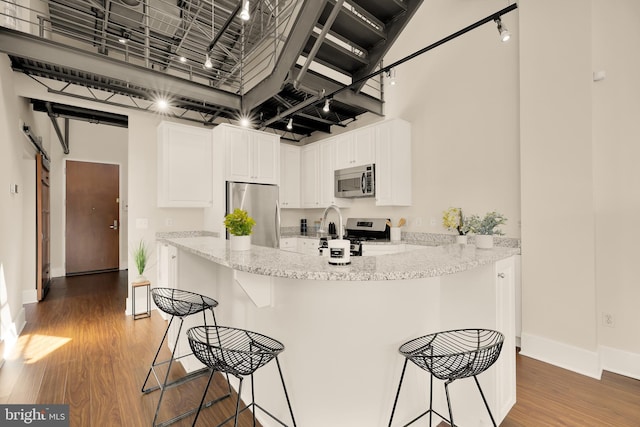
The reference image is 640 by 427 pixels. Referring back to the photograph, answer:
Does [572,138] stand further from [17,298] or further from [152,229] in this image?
[17,298]

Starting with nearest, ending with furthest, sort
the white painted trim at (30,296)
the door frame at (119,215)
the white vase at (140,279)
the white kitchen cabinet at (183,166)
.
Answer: the white kitchen cabinet at (183,166), the white vase at (140,279), the white painted trim at (30,296), the door frame at (119,215)

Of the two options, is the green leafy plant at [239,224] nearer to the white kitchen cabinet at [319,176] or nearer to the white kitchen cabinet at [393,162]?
the white kitchen cabinet at [393,162]

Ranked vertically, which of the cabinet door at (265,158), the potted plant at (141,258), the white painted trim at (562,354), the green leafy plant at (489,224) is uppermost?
the cabinet door at (265,158)

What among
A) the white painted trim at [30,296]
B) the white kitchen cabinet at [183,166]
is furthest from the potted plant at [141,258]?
the white painted trim at [30,296]

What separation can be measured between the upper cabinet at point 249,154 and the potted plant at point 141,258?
155cm

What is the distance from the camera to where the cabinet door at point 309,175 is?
489 cm

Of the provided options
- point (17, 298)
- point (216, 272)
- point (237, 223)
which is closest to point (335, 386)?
point (237, 223)

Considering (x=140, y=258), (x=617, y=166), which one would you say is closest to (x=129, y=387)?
(x=140, y=258)

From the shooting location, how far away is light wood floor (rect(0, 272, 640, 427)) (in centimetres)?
189

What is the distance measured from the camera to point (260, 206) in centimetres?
436

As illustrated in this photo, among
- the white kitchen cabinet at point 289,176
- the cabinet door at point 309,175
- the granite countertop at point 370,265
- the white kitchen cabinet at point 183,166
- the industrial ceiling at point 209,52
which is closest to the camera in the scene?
the granite countertop at point 370,265

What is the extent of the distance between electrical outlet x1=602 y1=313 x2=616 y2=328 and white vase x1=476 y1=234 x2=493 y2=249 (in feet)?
4.96

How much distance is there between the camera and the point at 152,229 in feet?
13.9

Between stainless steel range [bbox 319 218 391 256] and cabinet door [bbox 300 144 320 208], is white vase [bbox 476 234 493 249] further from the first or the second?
cabinet door [bbox 300 144 320 208]
